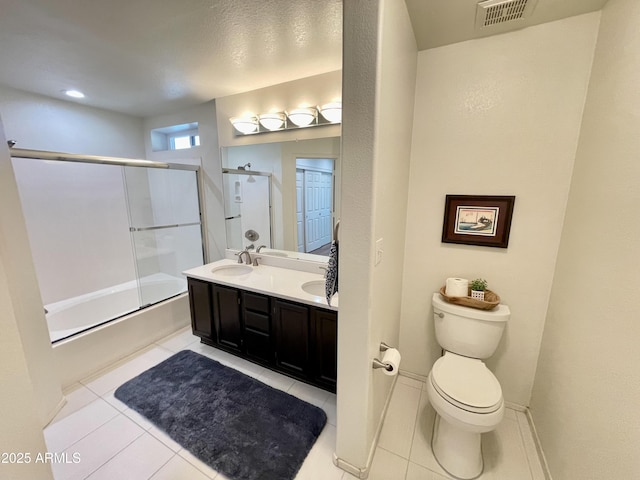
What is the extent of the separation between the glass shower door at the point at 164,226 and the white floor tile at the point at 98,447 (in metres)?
1.41

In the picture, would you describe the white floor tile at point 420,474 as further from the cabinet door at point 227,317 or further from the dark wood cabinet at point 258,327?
the cabinet door at point 227,317

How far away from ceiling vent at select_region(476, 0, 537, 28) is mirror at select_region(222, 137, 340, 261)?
1.11m

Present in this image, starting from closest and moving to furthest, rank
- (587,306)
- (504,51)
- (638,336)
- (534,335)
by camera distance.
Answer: (638,336)
(587,306)
(504,51)
(534,335)

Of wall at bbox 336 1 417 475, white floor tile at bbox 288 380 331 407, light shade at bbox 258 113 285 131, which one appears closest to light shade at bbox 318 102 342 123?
light shade at bbox 258 113 285 131

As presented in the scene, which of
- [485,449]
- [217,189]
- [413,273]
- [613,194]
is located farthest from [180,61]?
[485,449]

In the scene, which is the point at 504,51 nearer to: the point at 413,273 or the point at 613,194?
the point at 613,194

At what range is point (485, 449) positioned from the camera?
1.56m

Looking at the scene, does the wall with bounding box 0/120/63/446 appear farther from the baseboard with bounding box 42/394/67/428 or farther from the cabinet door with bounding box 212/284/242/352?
the cabinet door with bounding box 212/284/242/352

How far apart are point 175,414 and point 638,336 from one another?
2.41 meters

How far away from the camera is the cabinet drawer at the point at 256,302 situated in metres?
2.02

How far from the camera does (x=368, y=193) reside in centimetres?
109

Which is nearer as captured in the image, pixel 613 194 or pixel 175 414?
pixel 613 194

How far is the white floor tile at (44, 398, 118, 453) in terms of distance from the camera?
1.58 m

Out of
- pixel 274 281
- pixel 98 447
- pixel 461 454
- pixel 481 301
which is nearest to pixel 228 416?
pixel 98 447
